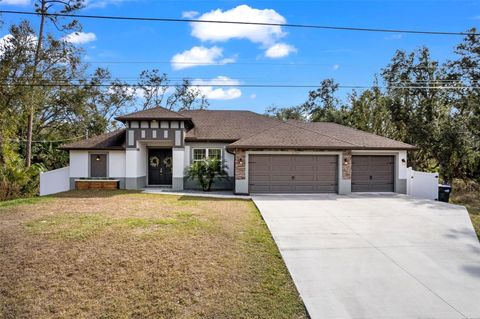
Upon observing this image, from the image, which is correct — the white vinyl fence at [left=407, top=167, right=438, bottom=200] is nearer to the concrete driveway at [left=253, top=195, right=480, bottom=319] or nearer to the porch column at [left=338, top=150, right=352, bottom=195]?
the porch column at [left=338, top=150, right=352, bottom=195]

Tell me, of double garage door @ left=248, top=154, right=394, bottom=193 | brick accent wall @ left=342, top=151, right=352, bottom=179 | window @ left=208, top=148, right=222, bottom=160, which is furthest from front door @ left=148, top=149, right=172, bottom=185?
brick accent wall @ left=342, top=151, right=352, bottom=179

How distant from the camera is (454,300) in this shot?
4.58m

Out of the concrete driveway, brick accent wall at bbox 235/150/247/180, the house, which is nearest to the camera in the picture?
the concrete driveway

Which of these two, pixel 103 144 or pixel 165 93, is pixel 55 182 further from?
pixel 165 93

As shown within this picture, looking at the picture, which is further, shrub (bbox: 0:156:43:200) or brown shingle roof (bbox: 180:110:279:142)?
brown shingle roof (bbox: 180:110:279:142)

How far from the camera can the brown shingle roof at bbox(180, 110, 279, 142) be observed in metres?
17.1

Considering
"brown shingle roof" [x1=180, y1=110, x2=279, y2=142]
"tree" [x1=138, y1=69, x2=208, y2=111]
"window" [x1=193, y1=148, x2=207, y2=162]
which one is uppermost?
"tree" [x1=138, y1=69, x2=208, y2=111]

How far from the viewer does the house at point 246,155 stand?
14.4 metres

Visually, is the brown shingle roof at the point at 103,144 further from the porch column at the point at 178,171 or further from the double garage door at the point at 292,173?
the double garage door at the point at 292,173

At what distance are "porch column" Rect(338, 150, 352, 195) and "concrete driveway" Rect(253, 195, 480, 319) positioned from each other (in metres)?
3.75

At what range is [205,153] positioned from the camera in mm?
17094

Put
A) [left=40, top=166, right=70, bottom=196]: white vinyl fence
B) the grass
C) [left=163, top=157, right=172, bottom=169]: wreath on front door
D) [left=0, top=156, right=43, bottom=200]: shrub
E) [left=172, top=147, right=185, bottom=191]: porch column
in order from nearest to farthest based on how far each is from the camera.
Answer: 1. the grass
2. [left=0, top=156, right=43, bottom=200]: shrub
3. [left=172, top=147, right=185, bottom=191]: porch column
4. [left=40, top=166, right=70, bottom=196]: white vinyl fence
5. [left=163, top=157, right=172, bottom=169]: wreath on front door

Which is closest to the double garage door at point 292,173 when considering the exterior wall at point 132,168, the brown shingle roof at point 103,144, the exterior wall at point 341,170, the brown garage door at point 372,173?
the exterior wall at point 341,170

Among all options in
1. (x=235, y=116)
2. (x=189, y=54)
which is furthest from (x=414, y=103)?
(x=189, y=54)
